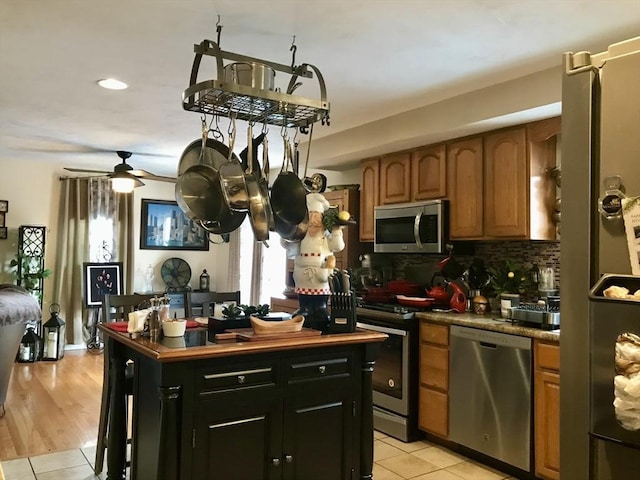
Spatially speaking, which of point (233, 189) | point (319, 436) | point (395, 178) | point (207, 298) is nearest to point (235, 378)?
point (319, 436)

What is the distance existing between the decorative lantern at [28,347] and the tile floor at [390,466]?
300cm

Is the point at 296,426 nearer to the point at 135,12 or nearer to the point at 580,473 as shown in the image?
the point at 580,473

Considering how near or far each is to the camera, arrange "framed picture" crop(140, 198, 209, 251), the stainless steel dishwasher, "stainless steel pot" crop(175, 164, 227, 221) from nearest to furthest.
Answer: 1. "stainless steel pot" crop(175, 164, 227, 221)
2. the stainless steel dishwasher
3. "framed picture" crop(140, 198, 209, 251)

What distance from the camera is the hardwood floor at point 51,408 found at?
3.58 m

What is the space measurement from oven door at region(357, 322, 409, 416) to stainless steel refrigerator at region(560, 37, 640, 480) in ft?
8.62

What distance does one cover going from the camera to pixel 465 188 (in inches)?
151

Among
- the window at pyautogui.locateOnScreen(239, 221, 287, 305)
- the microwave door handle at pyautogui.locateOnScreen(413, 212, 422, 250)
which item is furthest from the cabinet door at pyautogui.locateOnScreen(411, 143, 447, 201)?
the window at pyautogui.locateOnScreen(239, 221, 287, 305)

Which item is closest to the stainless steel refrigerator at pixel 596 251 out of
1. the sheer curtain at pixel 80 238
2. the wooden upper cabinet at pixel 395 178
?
the wooden upper cabinet at pixel 395 178

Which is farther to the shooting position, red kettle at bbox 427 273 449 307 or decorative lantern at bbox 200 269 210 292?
decorative lantern at bbox 200 269 210 292

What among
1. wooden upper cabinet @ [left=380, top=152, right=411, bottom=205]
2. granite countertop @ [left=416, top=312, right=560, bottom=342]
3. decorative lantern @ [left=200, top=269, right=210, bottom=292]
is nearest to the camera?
granite countertop @ [left=416, top=312, right=560, bottom=342]

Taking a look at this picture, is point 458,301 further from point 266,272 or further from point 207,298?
point 266,272

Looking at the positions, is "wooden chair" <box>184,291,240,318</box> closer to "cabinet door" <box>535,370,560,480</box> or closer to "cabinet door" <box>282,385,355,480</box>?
"cabinet door" <box>282,385,355,480</box>

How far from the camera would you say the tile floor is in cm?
311

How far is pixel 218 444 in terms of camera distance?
6.98 feet
